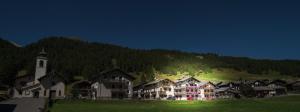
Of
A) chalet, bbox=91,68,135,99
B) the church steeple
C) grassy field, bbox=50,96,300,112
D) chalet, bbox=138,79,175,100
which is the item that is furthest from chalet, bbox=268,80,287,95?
the church steeple

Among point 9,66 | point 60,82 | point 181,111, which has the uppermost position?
point 9,66

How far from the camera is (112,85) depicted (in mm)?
106500

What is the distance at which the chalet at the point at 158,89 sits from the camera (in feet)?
424

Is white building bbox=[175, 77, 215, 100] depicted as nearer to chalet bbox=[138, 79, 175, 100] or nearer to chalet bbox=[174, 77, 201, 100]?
chalet bbox=[174, 77, 201, 100]

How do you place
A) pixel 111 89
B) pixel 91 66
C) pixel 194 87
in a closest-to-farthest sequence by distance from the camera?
pixel 111 89, pixel 194 87, pixel 91 66

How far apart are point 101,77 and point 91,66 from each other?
74.4 m

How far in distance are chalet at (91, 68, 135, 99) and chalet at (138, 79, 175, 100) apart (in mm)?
21454

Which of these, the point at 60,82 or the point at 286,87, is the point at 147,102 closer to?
the point at 60,82

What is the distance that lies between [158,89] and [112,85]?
2784 centimetres

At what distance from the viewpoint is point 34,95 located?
96250mm

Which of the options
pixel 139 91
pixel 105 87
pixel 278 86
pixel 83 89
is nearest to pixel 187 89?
pixel 139 91

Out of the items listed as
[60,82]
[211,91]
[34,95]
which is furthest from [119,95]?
[211,91]

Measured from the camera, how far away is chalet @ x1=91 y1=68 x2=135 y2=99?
105188 mm

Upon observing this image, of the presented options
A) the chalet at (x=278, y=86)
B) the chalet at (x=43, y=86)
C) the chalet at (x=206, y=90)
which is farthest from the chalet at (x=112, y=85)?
the chalet at (x=278, y=86)
